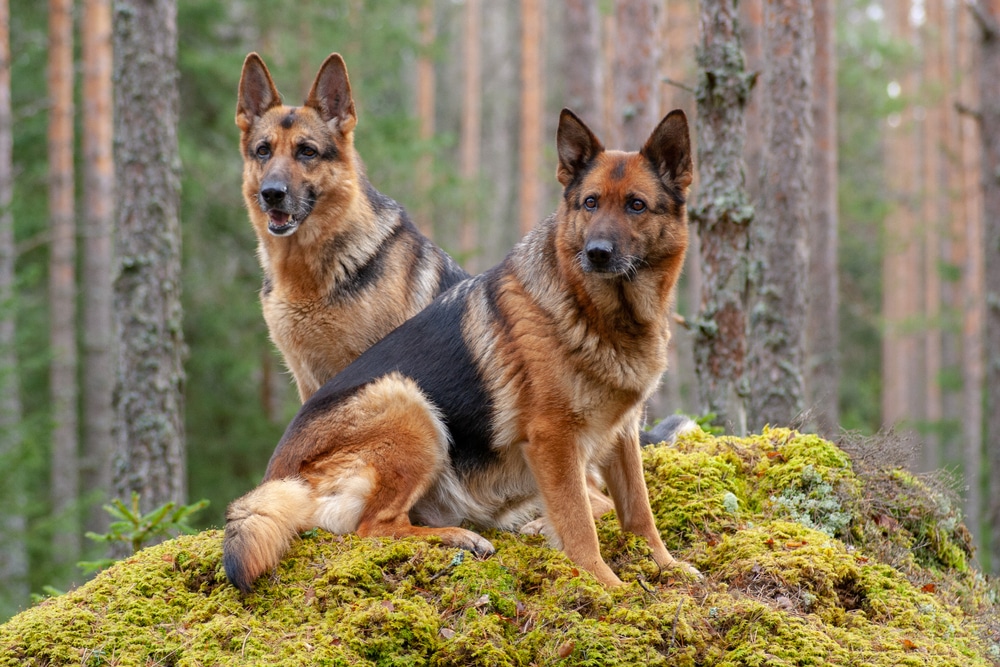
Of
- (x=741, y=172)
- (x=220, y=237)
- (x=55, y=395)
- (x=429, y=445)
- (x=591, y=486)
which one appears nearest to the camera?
(x=429, y=445)

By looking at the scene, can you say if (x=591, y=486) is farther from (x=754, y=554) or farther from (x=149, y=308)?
(x=149, y=308)

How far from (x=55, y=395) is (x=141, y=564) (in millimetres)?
11393

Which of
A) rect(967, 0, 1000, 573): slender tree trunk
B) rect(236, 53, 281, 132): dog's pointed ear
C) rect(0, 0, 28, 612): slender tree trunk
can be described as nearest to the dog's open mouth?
rect(236, 53, 281, 132): dog's pointed ear

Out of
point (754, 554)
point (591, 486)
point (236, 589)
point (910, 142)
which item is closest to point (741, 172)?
point (591, 486)

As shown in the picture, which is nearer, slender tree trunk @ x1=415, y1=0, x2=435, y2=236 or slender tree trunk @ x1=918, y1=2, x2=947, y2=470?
slender tree trunk @ x1=415, y1=0, x2=435, y2=236

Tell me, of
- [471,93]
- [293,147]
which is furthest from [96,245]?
[471,93]

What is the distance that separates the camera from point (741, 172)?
674 centimetres

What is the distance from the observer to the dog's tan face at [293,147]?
5555 mm

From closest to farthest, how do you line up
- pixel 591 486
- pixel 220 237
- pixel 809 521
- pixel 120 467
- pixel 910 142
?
pixel 809 521
pixel 591 486
pixel 120 467
pixel 220 237
pixel 910 142

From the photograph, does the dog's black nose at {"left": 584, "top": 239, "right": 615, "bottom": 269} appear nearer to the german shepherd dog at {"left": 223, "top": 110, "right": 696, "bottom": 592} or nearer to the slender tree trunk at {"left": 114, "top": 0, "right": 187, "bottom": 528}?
the german shepherd dog at {"left": 223, "top": 110, "right": 696, "bottom": 592}

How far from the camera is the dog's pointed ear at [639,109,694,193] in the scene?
14.0 feet

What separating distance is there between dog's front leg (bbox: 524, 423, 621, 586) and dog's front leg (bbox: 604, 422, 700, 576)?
1.35ft

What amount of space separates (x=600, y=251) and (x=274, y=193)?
7.73ft

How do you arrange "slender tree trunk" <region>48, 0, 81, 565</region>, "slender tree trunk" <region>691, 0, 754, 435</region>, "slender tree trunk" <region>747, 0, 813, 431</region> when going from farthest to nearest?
"slender tree trunk" <region>48, 0, 81, 565</region>, "slender tree trunk" <region>747, 0, 813, 431</region>, "slender tree trunk" <region>691, 0, 754, 435</region>
